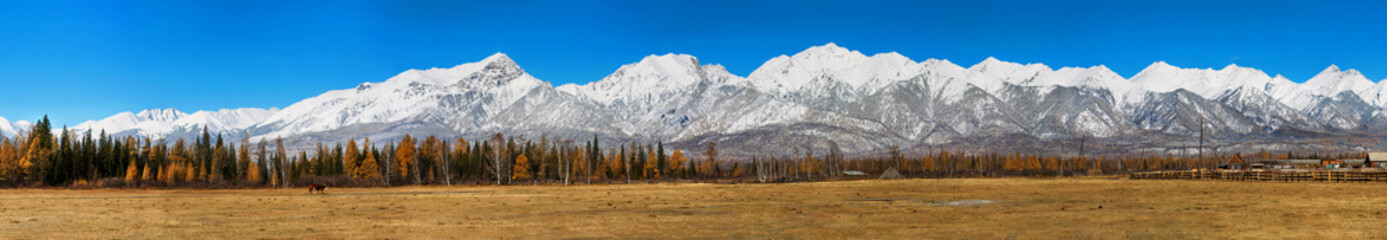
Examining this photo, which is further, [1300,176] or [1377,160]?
[1377,160]

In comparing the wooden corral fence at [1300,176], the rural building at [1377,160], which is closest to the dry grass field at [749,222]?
the wooden corral fence at [1300,176]

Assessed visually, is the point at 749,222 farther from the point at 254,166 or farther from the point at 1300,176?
the point at 254,166

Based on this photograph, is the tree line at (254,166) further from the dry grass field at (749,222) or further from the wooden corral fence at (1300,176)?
the dry grass field at (749,222)

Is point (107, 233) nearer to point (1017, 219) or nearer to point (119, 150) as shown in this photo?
point (1017, 219)

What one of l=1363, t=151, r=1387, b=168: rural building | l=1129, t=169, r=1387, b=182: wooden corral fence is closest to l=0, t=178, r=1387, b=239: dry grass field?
l=1129, t=169, r=1387, b=182: wooden corral fence

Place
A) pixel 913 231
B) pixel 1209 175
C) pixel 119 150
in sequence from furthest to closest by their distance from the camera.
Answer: pixel 119 150
pixel 1209 175
pixel 913 231

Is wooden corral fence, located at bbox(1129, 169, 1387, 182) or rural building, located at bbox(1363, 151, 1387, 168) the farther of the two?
rural building, located at bbox(1363, 151, 1387, 168)

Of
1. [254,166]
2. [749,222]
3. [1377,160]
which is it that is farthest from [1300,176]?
[254,166]

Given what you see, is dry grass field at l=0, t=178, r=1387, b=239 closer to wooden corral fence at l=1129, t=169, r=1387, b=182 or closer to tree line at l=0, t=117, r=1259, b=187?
wooden corral fence at l=1129, t=169, r=1387, b=182

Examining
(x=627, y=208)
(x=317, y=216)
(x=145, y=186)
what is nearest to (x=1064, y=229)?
(x=627, y=208)

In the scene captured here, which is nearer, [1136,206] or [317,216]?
[317,216]

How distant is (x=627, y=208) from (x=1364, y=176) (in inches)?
3047

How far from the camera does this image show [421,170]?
6201 inches

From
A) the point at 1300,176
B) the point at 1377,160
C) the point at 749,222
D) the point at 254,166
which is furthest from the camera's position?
the point at 1377,160
